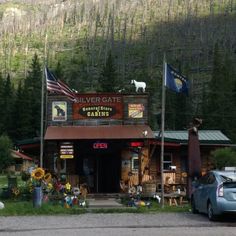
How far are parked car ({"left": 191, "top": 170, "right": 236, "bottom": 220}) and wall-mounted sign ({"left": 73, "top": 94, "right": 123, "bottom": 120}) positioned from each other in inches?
439

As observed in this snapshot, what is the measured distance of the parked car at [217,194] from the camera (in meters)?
15.0

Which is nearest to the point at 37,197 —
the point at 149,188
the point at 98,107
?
the point at 149,188

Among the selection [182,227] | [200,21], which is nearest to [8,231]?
[182,227]

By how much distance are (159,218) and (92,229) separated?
11.4 ft

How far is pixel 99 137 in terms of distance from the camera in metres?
25.2

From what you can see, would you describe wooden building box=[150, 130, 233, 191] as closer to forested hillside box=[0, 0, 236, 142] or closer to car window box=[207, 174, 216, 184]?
car window box=[207, 174, 216, 184]

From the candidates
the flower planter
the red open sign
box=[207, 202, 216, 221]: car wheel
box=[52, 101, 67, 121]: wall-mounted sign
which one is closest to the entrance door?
the red open sign

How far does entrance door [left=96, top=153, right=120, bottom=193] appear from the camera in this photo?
28.9 meters

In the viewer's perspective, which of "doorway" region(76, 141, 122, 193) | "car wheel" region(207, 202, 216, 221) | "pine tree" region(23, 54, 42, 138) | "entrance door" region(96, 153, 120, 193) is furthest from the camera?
"pine tree" region(23, 54, 42, 138)

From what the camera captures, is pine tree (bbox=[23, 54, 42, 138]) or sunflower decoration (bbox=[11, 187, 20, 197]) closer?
sunflower decoration (bbox=[11, 187, 20, 197])

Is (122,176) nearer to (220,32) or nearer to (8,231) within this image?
(8,231)

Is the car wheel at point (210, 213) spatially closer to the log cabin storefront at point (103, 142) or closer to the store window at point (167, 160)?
the log cabin storefront at point (103, 142)

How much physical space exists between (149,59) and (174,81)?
123 meters

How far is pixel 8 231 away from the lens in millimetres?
13711
